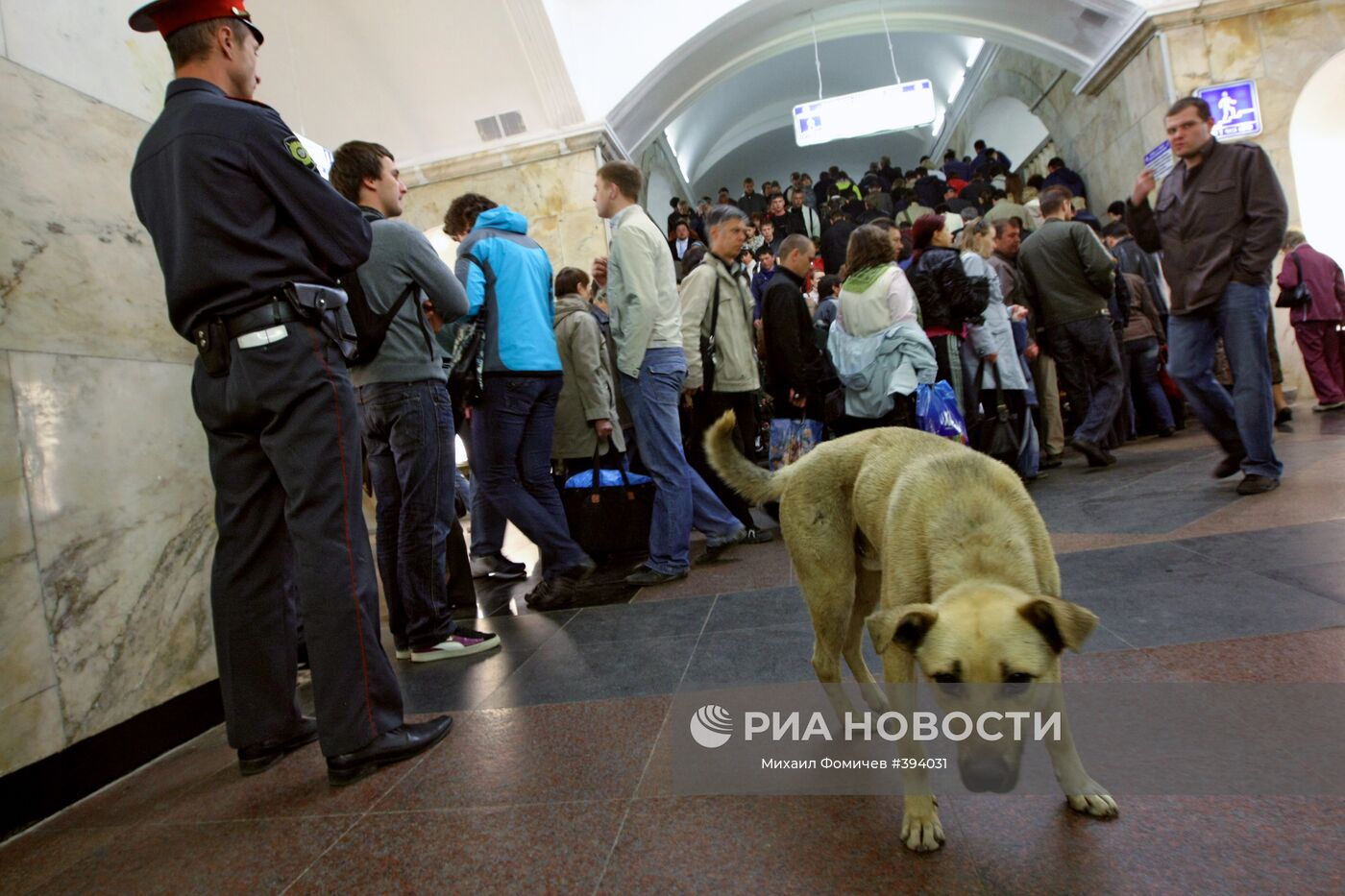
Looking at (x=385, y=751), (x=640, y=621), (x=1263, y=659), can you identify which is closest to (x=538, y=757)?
(x=385, y=751)

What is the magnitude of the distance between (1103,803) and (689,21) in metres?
11.5

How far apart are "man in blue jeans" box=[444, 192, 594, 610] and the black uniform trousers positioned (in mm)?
1736

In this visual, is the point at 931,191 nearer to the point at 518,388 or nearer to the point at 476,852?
the point at 518,388

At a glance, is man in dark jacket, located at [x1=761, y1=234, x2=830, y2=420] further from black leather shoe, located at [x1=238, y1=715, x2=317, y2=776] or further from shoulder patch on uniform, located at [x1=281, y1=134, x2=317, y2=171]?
black leather shoe, located at [x1=238, y1=715, x2=317, y2=776]

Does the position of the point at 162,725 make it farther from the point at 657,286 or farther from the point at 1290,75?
the point at 1290,75

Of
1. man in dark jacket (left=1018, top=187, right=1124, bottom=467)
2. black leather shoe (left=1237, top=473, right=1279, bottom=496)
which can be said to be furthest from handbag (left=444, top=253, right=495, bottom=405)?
man in dark jacket (left=1018, top=187, right=1124, bottom=467)

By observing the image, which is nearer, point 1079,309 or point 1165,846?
point 1165,846

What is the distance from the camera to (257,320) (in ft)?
7.52

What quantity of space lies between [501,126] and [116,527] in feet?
30.5

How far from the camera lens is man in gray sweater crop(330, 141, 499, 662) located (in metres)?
3.31

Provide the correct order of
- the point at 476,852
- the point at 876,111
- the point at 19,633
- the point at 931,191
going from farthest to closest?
the point at 931,191, the point at 876,111, the point at 19,633, the point at 476,852

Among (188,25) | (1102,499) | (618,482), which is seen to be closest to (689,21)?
(618,482)

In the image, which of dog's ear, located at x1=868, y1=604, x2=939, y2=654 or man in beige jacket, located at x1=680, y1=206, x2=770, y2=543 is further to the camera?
man in beige jacket, located at x1=680, y1=206, x2=770, y2=543

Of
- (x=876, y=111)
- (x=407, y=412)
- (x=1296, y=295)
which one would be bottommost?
(x=1296, y=295)
